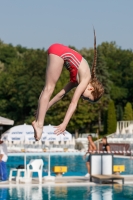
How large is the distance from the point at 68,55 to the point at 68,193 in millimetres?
13254

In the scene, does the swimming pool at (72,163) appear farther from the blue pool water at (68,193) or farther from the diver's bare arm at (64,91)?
the diver's bare arm at (64,91)

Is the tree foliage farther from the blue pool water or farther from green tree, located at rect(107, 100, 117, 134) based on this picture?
the blue pool water

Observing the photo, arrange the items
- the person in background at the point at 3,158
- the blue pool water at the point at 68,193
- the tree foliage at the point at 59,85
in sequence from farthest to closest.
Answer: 1. the tree foliage at the point at 59,85
2. the person in background at the point at 3,158
3. the blue pool water at the point at 68,193

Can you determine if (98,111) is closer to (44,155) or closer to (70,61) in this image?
(44,155)

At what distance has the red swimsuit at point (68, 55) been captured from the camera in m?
4.11

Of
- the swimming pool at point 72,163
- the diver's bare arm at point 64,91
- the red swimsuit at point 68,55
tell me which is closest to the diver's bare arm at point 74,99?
the red swimsuit at point 68,55

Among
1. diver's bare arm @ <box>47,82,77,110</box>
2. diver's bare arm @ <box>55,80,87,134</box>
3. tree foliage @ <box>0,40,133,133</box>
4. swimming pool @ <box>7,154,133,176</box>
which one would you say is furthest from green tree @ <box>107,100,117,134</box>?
diver's bare arm @ <box>55,80,87,134</box>

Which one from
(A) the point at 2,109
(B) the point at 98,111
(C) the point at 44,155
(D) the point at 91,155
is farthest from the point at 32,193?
(A) the point at 2,109

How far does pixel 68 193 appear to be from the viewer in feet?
55.9

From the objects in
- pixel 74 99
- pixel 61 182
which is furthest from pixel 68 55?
pixel 61 182

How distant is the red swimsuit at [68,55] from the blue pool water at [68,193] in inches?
468

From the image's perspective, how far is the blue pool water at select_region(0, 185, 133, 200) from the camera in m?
15.9

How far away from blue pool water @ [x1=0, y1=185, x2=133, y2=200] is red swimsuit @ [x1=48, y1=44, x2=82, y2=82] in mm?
11884

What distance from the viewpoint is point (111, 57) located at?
230 feet
